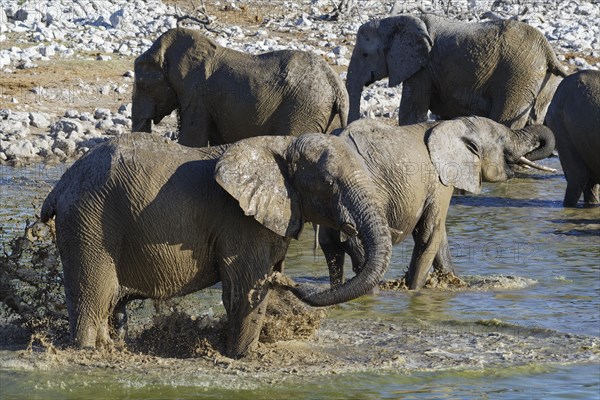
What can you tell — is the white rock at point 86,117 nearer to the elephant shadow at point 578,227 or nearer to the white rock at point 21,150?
the white rock at point 21,150

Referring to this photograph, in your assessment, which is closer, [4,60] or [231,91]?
[231,91]

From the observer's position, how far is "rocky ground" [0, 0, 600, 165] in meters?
17.6

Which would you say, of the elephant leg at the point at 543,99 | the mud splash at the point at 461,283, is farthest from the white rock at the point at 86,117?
the mud splash at the point at 461,283

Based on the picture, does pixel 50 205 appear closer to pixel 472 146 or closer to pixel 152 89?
pixel 472 146

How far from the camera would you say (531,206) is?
46.9 feet

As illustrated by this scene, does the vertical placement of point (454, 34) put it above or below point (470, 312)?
above

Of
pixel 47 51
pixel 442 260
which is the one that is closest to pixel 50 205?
pixel 442 260

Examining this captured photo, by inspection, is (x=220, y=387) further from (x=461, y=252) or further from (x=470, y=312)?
(x=461, y=252)

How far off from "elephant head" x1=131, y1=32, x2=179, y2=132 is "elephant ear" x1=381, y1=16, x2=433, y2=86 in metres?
3.22

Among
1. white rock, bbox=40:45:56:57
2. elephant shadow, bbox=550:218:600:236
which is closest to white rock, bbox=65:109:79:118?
white rock, bbox=40:45:56:57

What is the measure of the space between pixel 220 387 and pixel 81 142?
10.2 meters

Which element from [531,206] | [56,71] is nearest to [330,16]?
[56,71]

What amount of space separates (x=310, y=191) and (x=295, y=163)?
0.18 meters

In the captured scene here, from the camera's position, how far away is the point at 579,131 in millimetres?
13867
